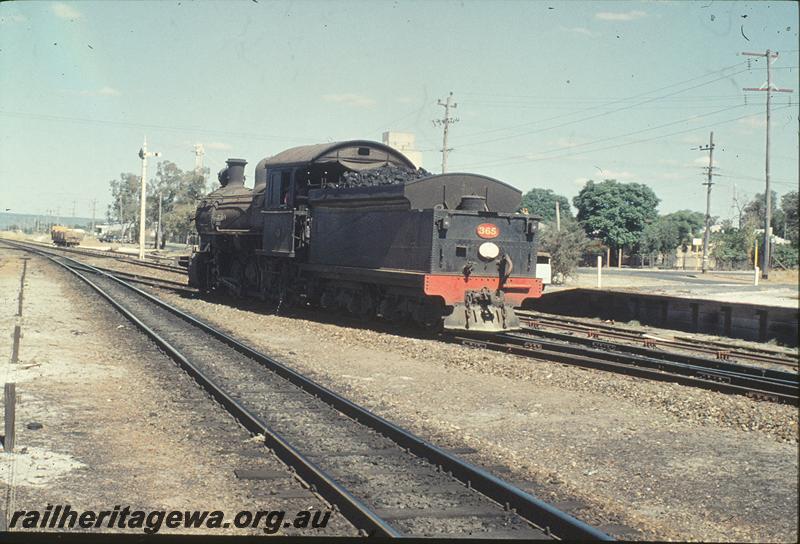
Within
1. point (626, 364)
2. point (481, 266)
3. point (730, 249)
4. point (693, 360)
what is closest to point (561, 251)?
point (481, 266)

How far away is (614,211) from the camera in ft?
236

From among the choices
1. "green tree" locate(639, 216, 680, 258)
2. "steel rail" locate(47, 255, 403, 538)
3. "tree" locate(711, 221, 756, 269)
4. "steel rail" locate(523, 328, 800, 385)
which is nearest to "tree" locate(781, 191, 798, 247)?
"steel rail" locate(523, 328, 800, 385)

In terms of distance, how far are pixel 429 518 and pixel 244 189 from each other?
1976cm

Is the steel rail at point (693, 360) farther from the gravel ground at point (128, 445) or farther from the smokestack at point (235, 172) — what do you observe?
the smokestack at point (235, 172)

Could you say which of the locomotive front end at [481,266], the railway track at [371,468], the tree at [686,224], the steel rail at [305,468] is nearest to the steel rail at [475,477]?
the railway track at [371,468]

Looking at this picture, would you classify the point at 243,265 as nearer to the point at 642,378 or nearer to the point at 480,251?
the point at 480,251

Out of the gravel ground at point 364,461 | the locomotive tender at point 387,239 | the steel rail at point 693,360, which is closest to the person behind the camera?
the gravel ground at point 364,461

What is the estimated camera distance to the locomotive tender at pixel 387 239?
15.3 meters

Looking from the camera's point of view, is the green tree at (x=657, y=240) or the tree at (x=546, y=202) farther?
the tree at (x=546, y=202)

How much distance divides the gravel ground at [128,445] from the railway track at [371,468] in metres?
0.18

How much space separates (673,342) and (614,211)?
58.6 meters

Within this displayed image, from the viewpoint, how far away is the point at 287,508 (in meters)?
5.89

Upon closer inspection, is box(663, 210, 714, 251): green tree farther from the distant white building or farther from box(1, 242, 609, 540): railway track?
box(1, 242, 609, 540): railway track

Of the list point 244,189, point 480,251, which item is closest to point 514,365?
point 480,251
